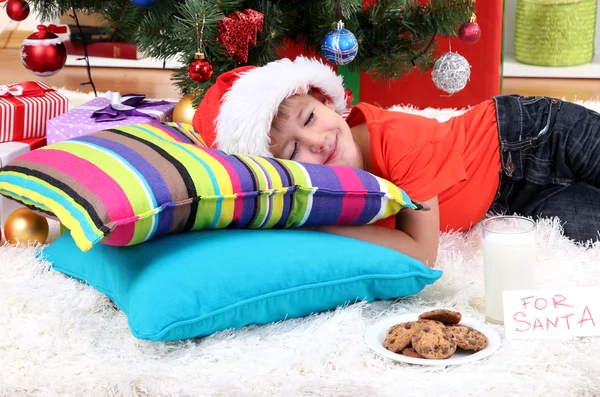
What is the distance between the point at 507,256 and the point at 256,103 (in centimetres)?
53

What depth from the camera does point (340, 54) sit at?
1808mm

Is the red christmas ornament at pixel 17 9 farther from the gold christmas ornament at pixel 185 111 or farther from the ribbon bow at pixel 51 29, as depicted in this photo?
the gold christmas ornament at pixel 185 111

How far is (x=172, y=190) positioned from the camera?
1078 mm

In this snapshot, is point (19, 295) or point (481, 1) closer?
point (19, 295)

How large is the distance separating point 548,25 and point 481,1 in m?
0.87

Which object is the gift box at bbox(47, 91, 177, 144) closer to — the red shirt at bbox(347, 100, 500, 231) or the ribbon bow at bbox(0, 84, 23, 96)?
the ribbon bow at bbox(0, 84, 23, 96)

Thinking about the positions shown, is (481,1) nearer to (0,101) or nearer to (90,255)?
(0,101)

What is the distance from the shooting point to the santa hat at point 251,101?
1.37 m

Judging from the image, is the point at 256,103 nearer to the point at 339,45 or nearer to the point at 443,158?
the point at 443,158

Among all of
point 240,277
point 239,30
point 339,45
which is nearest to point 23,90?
point 239,30

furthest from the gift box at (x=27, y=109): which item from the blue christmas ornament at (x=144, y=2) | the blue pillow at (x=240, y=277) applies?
the blue pillow at (x=240, y=277)

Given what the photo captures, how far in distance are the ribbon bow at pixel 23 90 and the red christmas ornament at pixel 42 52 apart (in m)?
0.17

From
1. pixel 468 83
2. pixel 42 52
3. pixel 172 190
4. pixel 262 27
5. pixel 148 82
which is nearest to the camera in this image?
pixel 172 190

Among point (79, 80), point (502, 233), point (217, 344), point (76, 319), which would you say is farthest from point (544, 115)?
point (79, 80)
